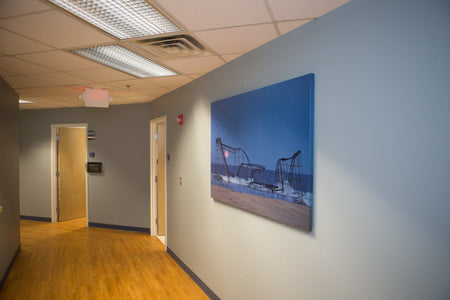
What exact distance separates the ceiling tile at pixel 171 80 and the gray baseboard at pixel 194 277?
2471mm

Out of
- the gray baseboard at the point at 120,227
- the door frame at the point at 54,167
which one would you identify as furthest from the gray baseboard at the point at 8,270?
the door frame at the point at 54,167

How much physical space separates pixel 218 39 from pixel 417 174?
5.16 ft

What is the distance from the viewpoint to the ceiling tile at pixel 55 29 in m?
1.69

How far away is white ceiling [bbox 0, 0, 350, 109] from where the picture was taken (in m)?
1.55

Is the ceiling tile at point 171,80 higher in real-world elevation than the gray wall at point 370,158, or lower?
higher

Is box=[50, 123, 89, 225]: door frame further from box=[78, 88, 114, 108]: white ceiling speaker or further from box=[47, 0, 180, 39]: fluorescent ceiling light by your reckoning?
box=[47, 0, 180, 39]: fluorescent ceiling light

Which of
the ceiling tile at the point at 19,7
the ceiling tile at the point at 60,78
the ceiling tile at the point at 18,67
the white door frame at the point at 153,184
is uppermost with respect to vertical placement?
the ceiling tile at the point at 60,78

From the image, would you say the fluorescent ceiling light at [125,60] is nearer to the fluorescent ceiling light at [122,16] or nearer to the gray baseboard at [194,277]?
the fluorescent ceiling light at [122,16]

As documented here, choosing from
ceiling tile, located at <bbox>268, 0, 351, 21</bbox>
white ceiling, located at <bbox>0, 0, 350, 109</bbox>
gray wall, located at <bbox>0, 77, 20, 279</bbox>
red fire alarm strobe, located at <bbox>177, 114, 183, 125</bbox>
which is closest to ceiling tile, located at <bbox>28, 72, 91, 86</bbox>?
white ceiling, located at <bbox>0, 0, 350, 109</bbox>

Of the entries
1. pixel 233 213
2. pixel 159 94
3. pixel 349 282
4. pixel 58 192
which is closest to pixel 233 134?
pixel 233 213

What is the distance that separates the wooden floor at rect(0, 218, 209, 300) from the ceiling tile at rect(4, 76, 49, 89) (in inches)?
98.8

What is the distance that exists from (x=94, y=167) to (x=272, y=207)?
4.78 meters

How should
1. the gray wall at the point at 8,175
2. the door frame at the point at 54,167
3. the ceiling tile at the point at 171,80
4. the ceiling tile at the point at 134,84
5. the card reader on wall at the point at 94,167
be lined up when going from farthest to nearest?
1. the door frame at the point at 54,167
2. the card reader on wall at the point at 94,167
3. the ceiling tile at the point at 134,84
4. the ceiling tile at the point at 171,80
5. the gray wall at the point at 8,175

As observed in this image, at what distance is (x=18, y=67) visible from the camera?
280 centimetres
